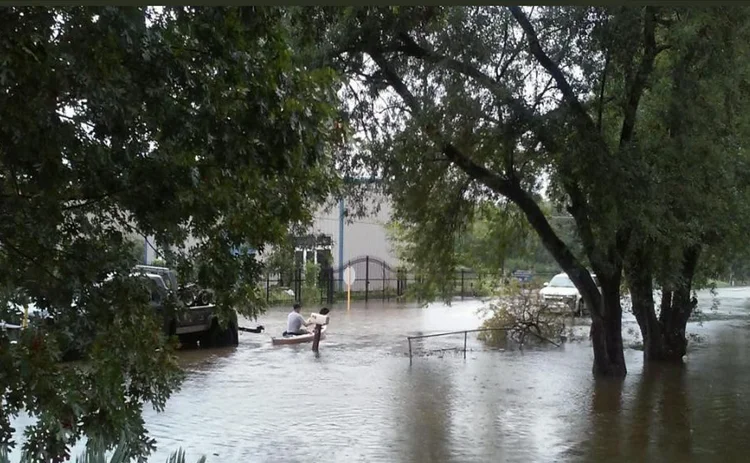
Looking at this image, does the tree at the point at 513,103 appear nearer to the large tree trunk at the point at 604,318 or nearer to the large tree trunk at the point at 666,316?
the large tree trunk at the point at 604,318

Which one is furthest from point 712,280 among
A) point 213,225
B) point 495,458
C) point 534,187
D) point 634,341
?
point 213,225

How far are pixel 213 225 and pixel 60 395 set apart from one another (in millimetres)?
1423

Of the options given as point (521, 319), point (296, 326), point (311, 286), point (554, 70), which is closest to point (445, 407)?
point (554, 70)

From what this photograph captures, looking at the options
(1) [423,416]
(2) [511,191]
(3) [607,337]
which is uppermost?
(2) [511,191]

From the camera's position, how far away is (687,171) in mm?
12281

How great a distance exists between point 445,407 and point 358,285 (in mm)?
24261

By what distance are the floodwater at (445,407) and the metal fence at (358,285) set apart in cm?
687

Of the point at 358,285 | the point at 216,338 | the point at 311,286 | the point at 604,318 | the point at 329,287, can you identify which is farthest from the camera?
the point at 358,285

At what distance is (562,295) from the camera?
26.0m

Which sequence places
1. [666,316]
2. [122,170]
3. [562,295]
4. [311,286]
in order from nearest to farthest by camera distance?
1. [122,170]
2. [666,316]
3. [562,295]
4. [311,286]

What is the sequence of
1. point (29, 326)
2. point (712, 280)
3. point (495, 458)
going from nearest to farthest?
point (29, 326) → point (495, 458) → point (712, 280)

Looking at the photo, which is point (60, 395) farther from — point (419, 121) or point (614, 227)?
point (614, 227)

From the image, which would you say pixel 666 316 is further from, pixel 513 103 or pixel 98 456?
pixel 98 456

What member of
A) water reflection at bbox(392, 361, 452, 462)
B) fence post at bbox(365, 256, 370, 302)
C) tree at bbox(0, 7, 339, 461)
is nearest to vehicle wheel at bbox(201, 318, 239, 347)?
water reflection at bbox(392, 361, 452, 462)
